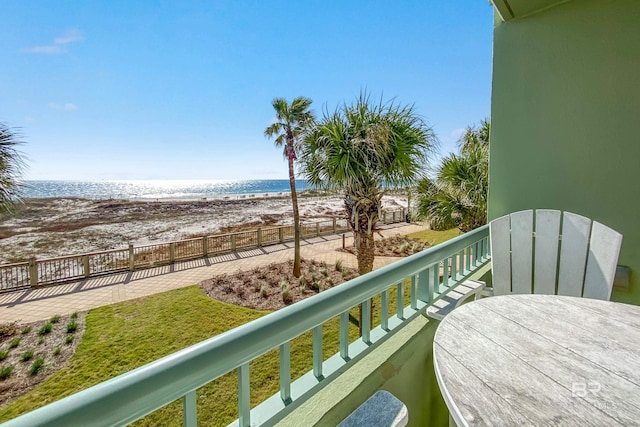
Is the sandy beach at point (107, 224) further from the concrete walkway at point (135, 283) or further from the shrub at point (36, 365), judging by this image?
the shrub at point (36, 365)

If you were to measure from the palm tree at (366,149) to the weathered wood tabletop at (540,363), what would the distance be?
321 cm

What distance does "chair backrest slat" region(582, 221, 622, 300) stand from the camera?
181 centimetres

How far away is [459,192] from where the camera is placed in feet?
19.7

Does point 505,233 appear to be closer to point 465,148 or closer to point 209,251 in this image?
point 465,148

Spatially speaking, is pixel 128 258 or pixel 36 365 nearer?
pixel 36 365

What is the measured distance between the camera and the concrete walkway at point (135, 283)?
6.52 metres

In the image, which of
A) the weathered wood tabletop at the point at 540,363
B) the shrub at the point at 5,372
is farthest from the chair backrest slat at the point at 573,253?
the shrub at the point at 5,372

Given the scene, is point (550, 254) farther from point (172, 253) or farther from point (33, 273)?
point (33, 273)

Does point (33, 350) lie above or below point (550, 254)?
below

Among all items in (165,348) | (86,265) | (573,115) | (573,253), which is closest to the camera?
(573,253)

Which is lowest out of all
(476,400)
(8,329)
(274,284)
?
(8,329)

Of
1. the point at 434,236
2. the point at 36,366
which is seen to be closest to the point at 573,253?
the point at 36,366

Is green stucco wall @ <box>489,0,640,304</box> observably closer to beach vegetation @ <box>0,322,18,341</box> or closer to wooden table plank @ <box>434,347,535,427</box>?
wooden table plank @ <box>434,347,535,427</box>

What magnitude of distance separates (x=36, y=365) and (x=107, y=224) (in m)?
19.3
